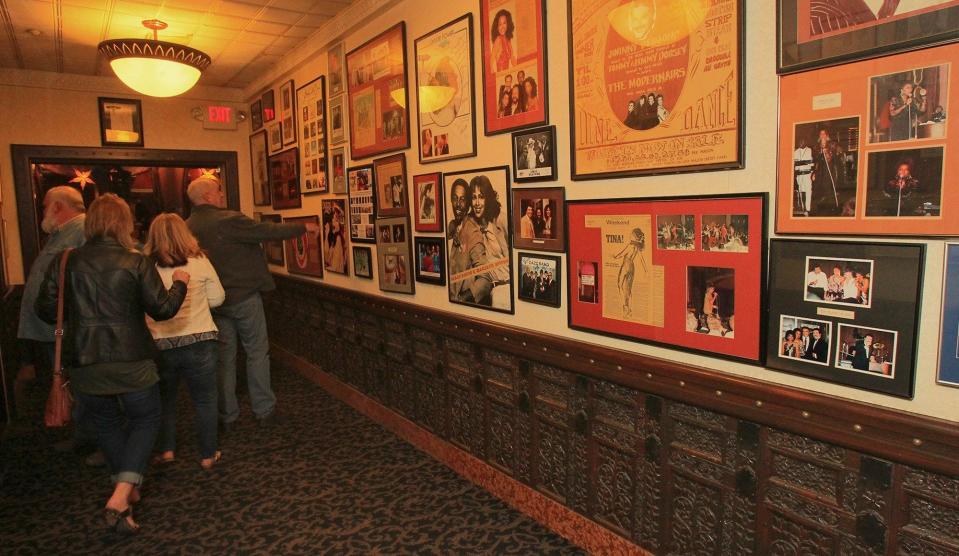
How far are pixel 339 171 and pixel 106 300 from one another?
2.38m

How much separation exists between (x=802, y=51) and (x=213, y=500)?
3653mm

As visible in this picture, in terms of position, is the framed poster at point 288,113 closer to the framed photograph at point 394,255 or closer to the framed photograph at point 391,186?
the framed photograph at point 391,186

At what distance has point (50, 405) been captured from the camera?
2.99m

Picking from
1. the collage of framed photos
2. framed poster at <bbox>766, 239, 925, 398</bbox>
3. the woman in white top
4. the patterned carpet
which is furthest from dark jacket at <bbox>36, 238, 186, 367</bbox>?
framed poster at <bbox>766, 239, 925, 398</bbox>

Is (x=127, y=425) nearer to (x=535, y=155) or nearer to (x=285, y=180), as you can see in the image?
(x=535, y=155)

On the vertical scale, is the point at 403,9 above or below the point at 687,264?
above

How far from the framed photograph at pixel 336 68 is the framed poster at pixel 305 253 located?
4.13 feet

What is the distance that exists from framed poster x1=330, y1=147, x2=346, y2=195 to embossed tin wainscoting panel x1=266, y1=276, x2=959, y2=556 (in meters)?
1.43

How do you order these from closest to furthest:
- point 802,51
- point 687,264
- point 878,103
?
point 878,103
point 802,51
point 687,264

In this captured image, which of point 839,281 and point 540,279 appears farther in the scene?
point 540,279

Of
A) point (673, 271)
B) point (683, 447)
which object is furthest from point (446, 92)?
point (683, 447)

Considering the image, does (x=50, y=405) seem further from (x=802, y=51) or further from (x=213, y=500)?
(x=802, y=51)

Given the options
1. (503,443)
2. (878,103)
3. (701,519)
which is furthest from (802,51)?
(503,443)

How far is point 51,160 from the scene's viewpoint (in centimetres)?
623
